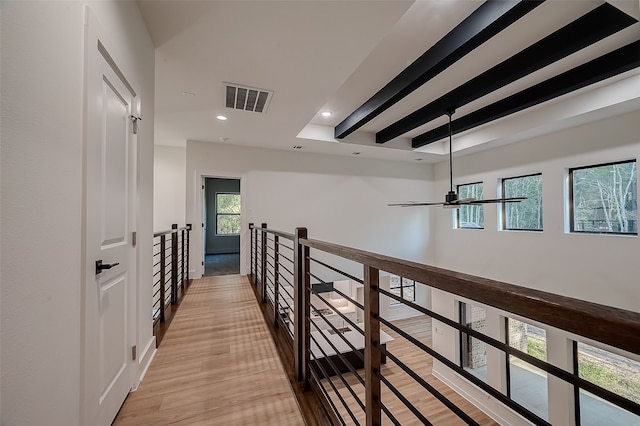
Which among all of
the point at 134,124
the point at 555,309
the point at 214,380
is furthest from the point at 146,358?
the point at 555,309

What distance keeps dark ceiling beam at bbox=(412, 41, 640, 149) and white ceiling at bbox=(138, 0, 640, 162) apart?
0.36 ft

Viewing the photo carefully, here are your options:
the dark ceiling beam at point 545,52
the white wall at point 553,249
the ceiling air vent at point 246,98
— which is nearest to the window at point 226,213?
the ceiling air vent at point 246,98

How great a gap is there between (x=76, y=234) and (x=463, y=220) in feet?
23.5

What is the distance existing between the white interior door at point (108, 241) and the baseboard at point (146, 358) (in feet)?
0.39

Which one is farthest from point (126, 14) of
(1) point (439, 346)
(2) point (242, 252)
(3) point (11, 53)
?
(1) point (439, 346)

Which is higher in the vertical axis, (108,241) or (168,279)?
(108,241)

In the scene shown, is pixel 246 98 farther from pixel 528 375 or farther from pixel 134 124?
pixel 528 375

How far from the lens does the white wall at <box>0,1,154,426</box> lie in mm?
720

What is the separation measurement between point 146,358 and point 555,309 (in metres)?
2.39

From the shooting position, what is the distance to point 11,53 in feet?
2.40

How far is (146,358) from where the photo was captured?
1900 mm

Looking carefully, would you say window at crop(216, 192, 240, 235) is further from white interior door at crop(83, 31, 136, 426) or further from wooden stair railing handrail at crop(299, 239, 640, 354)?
wooden stair railing handrail at crop(299, 239, 640, 354)

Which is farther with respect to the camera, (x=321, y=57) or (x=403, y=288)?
(x=403, y=288)

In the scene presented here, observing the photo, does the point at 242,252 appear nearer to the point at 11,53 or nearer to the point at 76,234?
the point at 76,234
